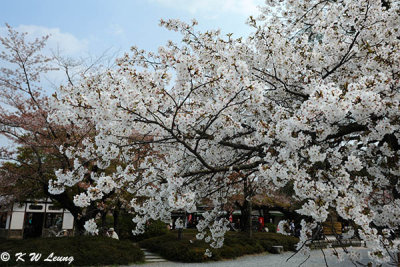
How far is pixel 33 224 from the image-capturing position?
50.2 ft

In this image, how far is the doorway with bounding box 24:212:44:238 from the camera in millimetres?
14914

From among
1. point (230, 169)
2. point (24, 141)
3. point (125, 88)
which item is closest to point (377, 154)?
point (230, 169)

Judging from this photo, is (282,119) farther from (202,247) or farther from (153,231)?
(153,231)

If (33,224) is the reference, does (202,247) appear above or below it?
below

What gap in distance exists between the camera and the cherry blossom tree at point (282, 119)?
109 inches

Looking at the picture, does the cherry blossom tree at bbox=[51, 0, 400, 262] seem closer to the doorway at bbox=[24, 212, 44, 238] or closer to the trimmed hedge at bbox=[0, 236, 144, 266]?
the trimmed hedge at bbox=[0, 236, 144, 266]

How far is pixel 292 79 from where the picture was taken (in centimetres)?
423

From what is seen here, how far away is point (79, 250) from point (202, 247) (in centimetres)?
475

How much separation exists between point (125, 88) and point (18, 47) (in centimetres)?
979

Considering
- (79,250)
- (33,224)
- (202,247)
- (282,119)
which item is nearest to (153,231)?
(202,247)

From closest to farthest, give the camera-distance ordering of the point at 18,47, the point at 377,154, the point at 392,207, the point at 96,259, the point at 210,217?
the point at 392,207
the point at 377,154
the point at 210,217
the point at 96,259
the point at 18,47

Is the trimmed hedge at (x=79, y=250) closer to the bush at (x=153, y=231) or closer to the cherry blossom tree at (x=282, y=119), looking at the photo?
the bush at (x=153, y=231)

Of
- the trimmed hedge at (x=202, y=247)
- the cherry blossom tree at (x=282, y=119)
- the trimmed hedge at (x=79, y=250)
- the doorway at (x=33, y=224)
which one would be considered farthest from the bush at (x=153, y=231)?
the cherry blossom tree at (x=282, y=119)

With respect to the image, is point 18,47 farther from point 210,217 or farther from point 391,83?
point 391,83
